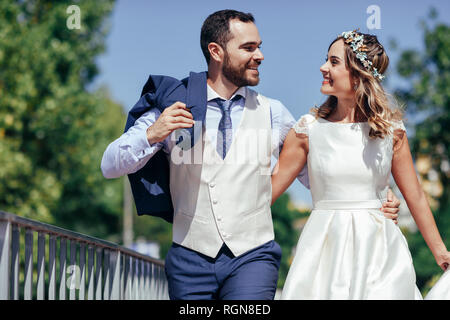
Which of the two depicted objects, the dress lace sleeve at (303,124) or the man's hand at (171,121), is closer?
the man's hand at (171,121)

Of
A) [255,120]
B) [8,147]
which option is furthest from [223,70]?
[8,147]

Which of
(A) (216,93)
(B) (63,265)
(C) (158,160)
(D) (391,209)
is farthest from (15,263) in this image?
(D) (391,209)

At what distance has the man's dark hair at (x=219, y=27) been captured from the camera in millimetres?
4016

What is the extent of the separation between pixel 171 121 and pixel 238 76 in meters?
0.59

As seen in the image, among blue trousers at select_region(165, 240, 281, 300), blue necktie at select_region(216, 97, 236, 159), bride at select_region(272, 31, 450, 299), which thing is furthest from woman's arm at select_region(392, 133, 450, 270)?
blue necktie at select_region(216, 97, 236, 159)

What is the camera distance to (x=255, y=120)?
3873mm

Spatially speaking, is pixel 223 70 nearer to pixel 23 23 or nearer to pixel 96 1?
pixel 23 23

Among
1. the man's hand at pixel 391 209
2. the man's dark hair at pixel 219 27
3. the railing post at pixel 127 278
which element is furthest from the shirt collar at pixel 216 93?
the railing post at pixel 127 278

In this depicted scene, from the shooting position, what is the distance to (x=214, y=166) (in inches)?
147

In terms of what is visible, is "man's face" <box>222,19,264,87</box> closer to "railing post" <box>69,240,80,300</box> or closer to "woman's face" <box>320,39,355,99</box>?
"woman's face" <box>320,39,355,99</box>

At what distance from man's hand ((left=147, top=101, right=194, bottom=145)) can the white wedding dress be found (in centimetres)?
75

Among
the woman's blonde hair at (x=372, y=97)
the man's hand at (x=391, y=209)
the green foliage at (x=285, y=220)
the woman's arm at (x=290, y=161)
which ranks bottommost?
the man's hand at (x=391, y=209)

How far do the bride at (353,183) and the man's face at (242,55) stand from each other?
0.39m

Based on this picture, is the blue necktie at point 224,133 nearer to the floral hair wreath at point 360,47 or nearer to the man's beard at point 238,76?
the man's beard at point 238,76
